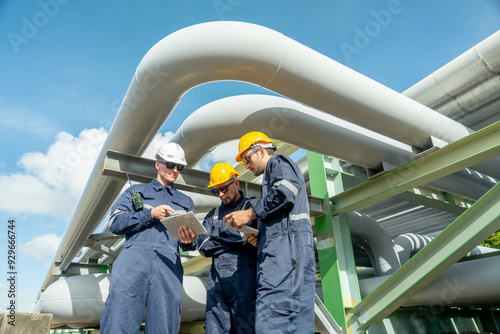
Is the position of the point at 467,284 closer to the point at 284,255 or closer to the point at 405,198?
the point at 405,198

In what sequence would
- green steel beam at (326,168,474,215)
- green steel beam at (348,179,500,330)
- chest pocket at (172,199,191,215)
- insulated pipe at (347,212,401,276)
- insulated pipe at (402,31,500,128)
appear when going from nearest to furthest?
chest pocket at (172,199,191,215), green steel beam at (348,179,500,330), insulated pipe at (402,31,500,128), green steel beam at (326,168,474,215), insulated pipe at (347,212,401,276)

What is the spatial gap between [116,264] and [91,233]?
3206 millimetres

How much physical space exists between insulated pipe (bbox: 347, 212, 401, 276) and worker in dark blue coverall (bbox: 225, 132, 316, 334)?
399 cm

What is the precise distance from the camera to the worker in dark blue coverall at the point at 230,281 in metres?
2.33

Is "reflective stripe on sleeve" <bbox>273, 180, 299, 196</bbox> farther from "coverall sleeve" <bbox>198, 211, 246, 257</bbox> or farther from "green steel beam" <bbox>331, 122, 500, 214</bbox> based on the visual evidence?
"green steel beam" <bbox>331, 122, 500, 214</bbox>

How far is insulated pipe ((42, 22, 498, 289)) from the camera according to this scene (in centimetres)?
267

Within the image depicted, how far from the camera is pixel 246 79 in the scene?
9.38 ft

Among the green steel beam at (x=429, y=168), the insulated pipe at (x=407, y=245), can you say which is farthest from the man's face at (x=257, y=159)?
the insulated pipe at (x=407, y=245)

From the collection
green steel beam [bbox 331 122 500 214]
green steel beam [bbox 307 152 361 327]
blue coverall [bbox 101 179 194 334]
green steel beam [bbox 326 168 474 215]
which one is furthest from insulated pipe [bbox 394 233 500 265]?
blue coverall [bbox 101 179 194 334]

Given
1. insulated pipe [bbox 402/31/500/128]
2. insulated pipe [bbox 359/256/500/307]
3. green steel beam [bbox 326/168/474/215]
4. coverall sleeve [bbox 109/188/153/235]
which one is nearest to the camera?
coverall sleeve [bbox 109/188/153/235]

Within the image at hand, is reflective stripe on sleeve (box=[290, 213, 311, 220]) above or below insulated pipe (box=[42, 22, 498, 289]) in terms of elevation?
below

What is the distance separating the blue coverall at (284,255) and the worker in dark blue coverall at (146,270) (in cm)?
57

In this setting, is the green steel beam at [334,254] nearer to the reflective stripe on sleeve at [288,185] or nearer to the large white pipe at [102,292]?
the large white pipe at [102,292]

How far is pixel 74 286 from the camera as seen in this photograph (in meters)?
4.27
